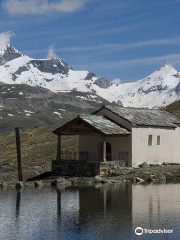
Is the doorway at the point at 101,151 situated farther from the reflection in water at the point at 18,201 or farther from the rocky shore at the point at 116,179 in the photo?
the reflection in water at the point at 18,201

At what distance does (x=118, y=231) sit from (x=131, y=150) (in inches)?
1330

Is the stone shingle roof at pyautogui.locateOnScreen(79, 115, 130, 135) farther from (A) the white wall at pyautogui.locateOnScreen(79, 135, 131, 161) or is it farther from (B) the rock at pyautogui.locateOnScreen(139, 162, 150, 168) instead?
(B) the rock at pyautogui.locateOnScreen(139, 162, 150, 168)

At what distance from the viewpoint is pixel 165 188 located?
5109cm

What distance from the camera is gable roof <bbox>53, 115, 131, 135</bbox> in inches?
2492

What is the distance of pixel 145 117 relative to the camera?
229 feet

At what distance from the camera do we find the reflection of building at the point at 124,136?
64.8 m

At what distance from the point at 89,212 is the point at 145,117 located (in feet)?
106

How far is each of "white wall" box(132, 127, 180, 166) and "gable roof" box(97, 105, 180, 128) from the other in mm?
736

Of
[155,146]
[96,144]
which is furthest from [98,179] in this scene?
[155,146]

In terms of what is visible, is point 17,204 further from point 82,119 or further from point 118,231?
point 82,119

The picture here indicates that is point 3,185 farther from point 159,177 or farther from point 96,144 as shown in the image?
point 159,177

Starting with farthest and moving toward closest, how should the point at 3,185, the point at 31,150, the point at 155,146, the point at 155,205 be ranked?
the point at 31,150 < the point at 155,146 < the point at 3,185 < the point at 155,205

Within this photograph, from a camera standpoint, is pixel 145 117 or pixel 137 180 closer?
pixel 137 180

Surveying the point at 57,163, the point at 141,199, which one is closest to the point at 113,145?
the point at 57,163
